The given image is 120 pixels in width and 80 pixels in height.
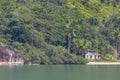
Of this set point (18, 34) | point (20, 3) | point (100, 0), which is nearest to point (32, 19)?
point (18, 34)

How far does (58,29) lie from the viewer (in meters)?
102

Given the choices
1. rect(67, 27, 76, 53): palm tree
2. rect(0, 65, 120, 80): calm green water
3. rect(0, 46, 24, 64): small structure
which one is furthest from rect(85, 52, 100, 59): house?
rect(0, 65, 120, 80): calm green water

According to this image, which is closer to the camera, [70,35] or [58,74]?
[58,74]

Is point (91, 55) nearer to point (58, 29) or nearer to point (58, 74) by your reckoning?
point (58, 29)

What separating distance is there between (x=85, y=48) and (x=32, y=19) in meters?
11.6

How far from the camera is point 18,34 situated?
94750mm

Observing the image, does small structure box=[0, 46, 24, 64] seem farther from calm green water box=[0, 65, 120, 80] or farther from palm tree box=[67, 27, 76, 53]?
calm green water box=[0, 65, 120, 80]

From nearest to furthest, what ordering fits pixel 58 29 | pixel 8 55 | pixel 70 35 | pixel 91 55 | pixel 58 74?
1. pixel 58 74
2. pixel 8 55
3. pixel 91 55
4. pixel 70 35
5. pixel 58 29

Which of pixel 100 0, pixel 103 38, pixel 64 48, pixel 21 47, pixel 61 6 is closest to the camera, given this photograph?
pixel 21 47

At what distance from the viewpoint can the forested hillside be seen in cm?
9314

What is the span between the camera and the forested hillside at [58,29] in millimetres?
93137

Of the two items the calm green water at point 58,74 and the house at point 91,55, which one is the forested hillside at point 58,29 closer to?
the house at point 91,55

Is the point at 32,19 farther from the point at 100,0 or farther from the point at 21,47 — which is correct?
the point at 100,0

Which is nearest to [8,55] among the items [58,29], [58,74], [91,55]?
[58,29]
